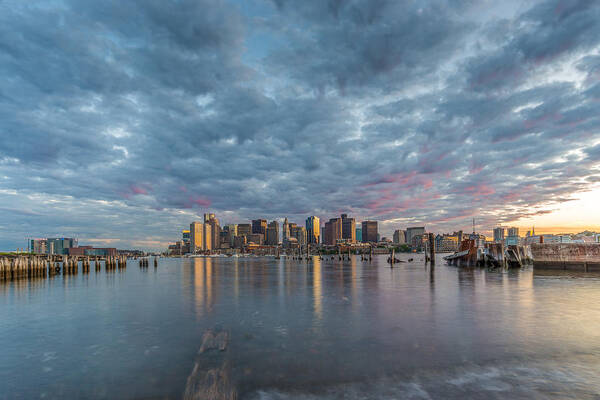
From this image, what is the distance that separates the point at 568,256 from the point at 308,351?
227ft

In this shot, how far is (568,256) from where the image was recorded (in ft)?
203

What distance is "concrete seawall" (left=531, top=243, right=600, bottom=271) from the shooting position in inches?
2323

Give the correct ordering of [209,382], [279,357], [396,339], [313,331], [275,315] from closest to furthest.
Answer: [209,382], [279,357], [396,339], [313,331], [275,315]

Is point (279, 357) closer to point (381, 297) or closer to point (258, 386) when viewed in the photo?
point (258, 386)

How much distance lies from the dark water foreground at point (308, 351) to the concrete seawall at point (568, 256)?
3768 cm

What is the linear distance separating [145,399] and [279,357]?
6.21 m

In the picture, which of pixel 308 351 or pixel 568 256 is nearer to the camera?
pixel 308 351

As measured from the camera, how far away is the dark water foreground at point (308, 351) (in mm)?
11977

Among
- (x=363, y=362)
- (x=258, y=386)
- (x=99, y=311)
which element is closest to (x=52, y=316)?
(x=99, y=311)

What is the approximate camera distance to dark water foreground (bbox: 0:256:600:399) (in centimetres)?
1198

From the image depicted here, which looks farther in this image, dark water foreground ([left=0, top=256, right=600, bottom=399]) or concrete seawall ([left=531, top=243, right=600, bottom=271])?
concrete seawall ([left=531, top=243, right=600, bottom=271])

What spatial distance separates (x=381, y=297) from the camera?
1420 inches

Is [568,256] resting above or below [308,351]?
below

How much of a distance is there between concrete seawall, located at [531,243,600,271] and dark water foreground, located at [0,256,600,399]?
124 ft
